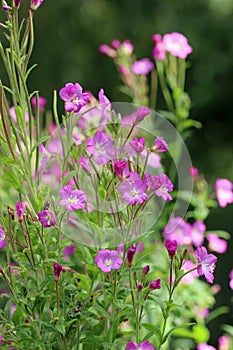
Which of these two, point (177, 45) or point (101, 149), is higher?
point (101, 149)

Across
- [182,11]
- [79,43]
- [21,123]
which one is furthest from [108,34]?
[21,123]

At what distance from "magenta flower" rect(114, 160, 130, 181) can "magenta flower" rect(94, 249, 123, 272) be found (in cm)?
10

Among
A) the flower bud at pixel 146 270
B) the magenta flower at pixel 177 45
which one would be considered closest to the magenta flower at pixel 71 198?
the flower bud at pixel 146 270

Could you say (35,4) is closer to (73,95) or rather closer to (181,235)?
(73,95)

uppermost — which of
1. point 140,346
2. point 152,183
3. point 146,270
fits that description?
point 152,183

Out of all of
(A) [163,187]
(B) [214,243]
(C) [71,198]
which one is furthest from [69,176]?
(B) [214,243]

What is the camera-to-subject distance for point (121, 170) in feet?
2.93

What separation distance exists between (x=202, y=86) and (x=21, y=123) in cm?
319

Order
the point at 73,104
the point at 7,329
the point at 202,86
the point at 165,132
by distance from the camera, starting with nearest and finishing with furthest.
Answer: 1. the point at 73,104
2. the point at 7,329
3. the point at 165,132
4. the point at 202,86

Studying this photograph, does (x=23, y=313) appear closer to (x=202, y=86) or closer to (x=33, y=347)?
(x=33, y=347)

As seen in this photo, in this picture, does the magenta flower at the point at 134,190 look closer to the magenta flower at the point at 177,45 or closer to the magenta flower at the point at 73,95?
the magenta flower at the point at 73,95

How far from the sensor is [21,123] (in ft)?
3.18

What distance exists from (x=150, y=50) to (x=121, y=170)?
349 centimetres

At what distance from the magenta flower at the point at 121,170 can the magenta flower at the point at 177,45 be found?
2.37 feet
